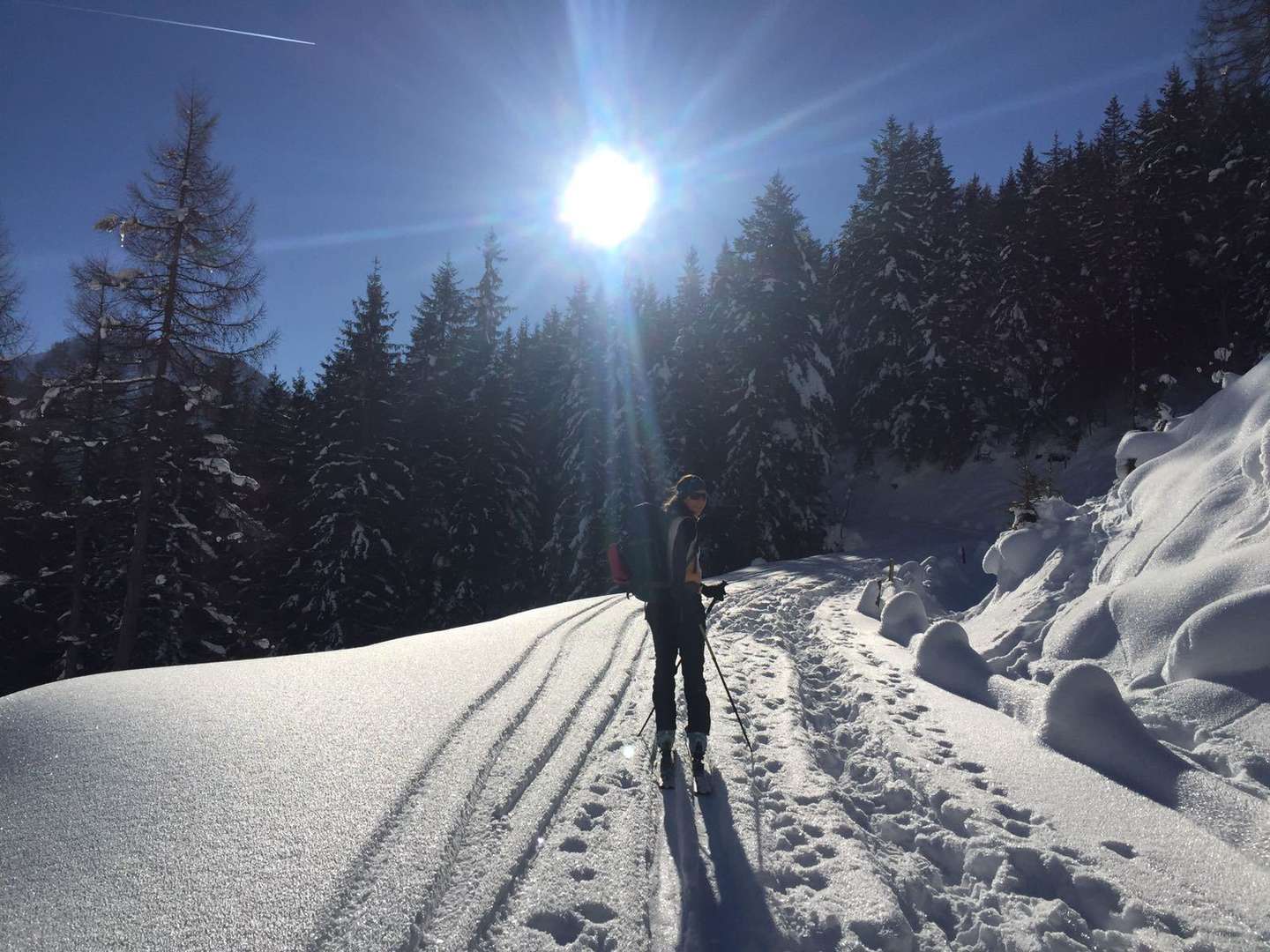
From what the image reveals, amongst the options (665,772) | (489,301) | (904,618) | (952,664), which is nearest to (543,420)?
(489,301)

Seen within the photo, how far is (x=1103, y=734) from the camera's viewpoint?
4.05m

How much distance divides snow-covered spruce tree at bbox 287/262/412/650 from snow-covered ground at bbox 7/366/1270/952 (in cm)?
1599

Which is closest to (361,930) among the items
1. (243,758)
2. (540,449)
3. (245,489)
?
(243,758)

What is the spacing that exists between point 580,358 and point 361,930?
24.9 meters

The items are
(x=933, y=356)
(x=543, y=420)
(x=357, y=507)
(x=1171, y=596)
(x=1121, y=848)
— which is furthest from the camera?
(x=543, y=420)

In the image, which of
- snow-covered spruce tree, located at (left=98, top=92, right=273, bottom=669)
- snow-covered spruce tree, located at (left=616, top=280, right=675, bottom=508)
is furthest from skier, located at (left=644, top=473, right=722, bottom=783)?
snow-covered spruce tree, located at (left=616, top=280, right=675, bottom=508)

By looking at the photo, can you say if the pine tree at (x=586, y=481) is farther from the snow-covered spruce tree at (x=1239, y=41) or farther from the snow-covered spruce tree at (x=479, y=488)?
the snow-covered spruce tree at (x=1239, y=41)

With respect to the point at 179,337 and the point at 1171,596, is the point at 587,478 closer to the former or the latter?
the point at 179,337

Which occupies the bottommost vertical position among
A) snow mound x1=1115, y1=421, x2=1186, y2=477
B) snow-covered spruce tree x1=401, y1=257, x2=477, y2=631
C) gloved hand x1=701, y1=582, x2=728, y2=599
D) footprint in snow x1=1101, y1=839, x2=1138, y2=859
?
footprint in snow x1=1101, y1=839, x2=1138, y2=859

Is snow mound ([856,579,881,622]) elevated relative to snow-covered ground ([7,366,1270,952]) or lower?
elevated

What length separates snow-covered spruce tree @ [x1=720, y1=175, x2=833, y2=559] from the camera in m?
24.1

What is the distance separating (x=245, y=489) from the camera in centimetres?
1515

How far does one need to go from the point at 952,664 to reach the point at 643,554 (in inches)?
151

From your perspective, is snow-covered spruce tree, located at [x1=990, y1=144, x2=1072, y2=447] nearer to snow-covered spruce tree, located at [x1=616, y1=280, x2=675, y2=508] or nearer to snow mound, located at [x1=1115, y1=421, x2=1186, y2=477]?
snow-covered spruce tree, located at [x1=616, y1=280, x2=675, y2=508]
